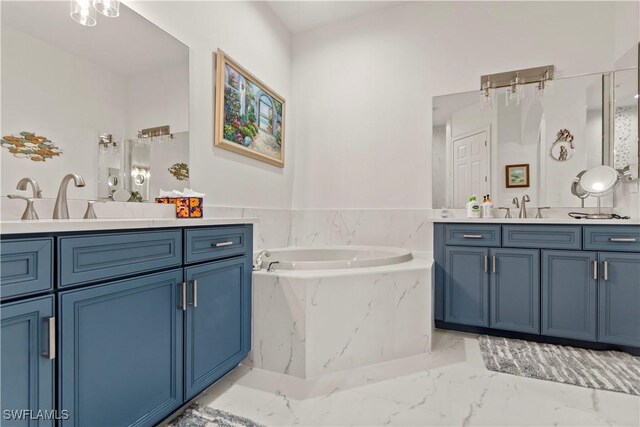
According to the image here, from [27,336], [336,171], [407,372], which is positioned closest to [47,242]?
[27,336]

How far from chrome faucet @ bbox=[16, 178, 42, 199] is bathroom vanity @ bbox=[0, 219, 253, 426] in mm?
472

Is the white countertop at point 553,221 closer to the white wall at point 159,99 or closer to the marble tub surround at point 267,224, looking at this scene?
the marble tub surround at point 267,224

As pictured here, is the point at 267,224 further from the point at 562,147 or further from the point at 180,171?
the point at 562,147

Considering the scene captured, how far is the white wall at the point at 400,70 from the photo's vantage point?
Result: 2.52 meters

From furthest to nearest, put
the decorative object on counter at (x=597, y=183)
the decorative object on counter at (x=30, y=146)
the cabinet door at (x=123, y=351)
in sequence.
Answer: the decorative object on counter at (x=597, y=183) < the decorative object on counter at (x=30, y=146) < the cabinet door at (x=123, y=351)

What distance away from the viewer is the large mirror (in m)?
2.37

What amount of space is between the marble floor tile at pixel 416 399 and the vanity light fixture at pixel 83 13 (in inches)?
73.1

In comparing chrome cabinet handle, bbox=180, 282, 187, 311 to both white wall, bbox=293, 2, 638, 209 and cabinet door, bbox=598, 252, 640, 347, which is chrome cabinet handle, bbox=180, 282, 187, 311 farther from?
cabinet door, bbox=598, 252, 640, 347

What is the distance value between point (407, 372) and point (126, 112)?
2.09 metres

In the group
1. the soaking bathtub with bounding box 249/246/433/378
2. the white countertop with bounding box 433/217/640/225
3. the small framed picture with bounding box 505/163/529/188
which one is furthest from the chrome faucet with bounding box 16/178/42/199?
the small framed picture with bounding box 505/163/529/188

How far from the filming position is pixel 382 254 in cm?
277

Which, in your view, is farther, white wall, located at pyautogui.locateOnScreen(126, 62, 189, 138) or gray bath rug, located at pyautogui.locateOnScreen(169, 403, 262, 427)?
white wall, located at pyautogui.locateOnScreen(126, 62, 189, 138)

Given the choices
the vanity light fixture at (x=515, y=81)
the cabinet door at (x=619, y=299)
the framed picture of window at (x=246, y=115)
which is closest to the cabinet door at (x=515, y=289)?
the cabinet door at (x=619, y=299)

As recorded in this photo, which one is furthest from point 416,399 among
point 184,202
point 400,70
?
point 400,70
